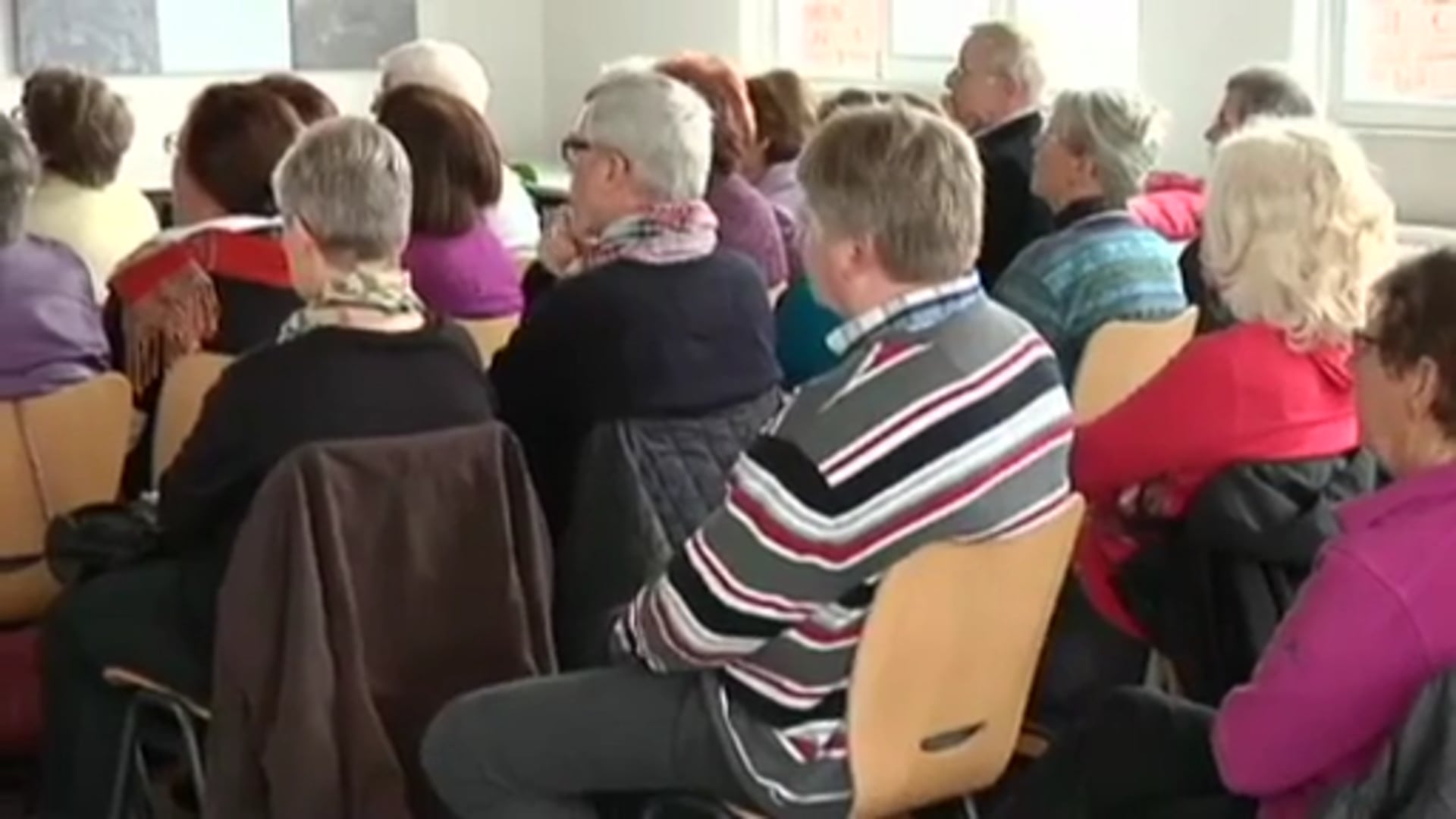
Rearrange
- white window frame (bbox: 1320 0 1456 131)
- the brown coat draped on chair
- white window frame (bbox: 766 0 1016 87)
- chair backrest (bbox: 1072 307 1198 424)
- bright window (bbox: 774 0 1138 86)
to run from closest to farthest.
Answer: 1. the brown coat draped on chair
2. chair backrest (bbox: 1072 307 1198 424)
3. white window frame (bbox: 1320 0 1456 131)
4. bright window (bbox: 774 0 1138 86)
5. white window frame (bbox: 766 0 1016 87)

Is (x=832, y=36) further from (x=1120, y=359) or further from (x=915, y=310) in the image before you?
(x=915, y=310)

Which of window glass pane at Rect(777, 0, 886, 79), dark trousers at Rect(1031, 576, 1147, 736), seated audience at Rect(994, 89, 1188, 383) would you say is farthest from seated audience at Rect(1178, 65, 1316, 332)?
window glass pane at Rect(777, 0, 886, 79)

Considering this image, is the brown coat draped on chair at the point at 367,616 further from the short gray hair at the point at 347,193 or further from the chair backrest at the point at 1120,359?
the chair backrest at the point at 1120,359

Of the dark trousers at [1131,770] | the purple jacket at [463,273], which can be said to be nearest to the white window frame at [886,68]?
the purple jacket at [463,273]

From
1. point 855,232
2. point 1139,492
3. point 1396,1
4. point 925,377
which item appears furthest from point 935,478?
point 1396,1

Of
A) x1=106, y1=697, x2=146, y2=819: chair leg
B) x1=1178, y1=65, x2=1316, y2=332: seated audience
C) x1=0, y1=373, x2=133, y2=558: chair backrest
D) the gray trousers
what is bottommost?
x1=106, y1=697, x2=146, y2=819: chair leg

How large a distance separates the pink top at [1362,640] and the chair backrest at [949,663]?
0.42m

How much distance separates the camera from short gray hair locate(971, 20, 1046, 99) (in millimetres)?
5438

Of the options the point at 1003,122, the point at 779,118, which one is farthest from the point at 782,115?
the point at 1003,122

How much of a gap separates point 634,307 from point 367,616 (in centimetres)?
66

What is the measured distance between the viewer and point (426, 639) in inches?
116

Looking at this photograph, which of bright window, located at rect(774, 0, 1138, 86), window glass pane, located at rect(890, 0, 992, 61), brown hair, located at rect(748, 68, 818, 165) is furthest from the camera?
window glass pane, located at rect(890, 0, 992, 61)

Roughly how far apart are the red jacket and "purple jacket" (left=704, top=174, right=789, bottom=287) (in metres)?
1.73

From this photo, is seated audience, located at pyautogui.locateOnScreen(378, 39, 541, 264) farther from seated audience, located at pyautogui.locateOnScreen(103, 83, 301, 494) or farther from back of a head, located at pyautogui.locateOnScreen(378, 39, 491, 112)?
seated audience, located at pyautogui.locateOnScreen(103, 83, 301, 494)
